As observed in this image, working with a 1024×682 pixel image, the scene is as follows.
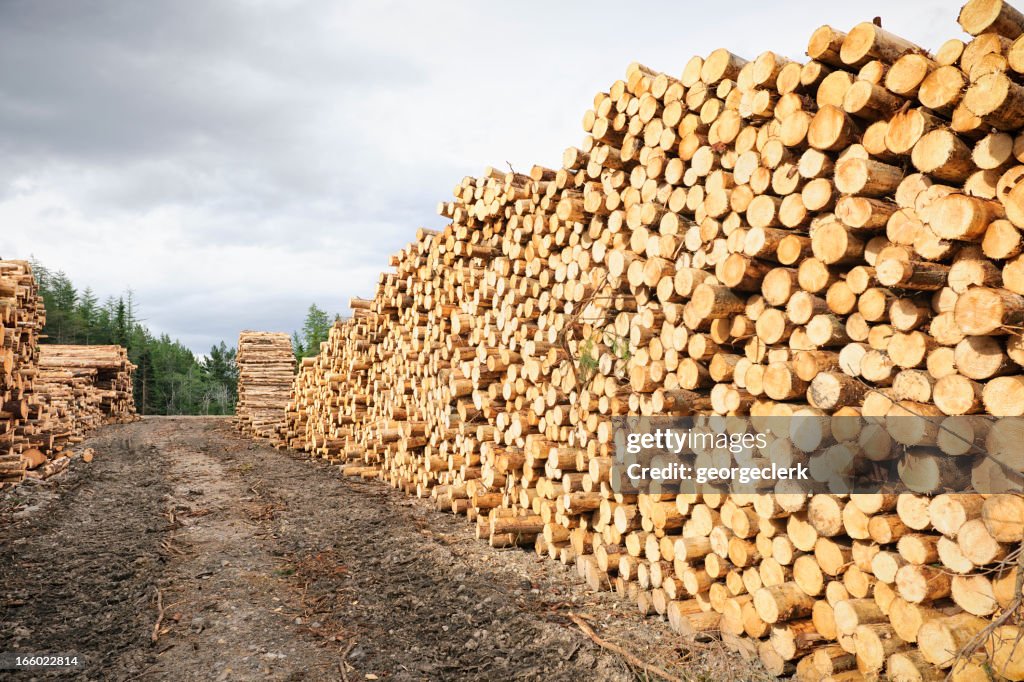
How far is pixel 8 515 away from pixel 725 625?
7.58 meters

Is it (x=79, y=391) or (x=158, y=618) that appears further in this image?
(x=79, y=391)

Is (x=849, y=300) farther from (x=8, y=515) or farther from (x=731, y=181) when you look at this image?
(x=8, y=515)

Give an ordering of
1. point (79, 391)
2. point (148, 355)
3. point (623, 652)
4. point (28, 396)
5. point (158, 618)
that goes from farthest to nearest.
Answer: point (148, 355), point (79, 391), point (28, 396), point (158, 618), point (623, 652)

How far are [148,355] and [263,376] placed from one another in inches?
1127

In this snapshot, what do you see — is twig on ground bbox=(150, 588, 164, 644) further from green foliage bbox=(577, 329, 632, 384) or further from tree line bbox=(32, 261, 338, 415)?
tree line bbox=(32, 261, 338, 415)

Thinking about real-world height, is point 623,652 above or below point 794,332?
below

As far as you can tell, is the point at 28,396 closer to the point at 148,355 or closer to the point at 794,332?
the point at 794,332

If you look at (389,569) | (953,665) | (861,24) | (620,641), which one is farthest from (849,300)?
(389,569)

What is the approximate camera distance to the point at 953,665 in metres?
2.68

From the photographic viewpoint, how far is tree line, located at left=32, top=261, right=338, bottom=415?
4212 centimetres

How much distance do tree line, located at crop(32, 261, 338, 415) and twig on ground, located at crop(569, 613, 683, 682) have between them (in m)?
40.0

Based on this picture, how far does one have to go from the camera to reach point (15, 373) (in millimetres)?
9016
